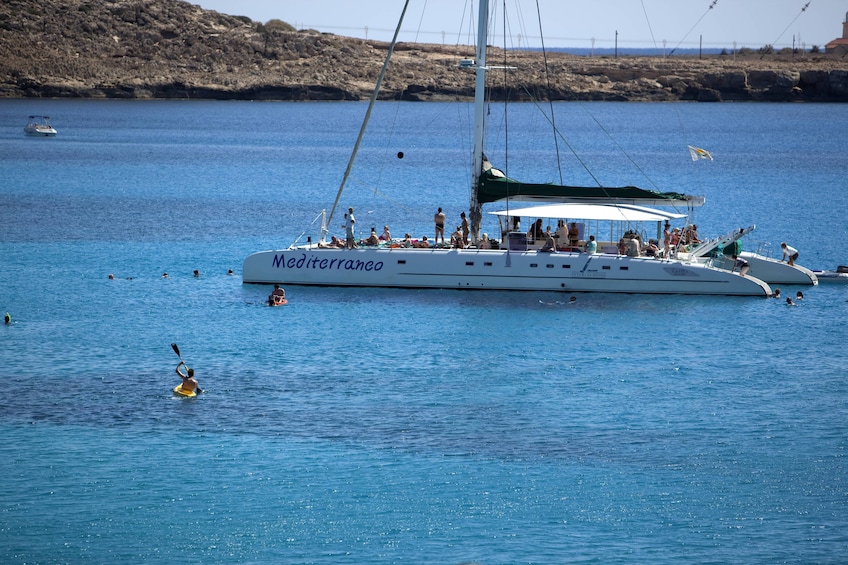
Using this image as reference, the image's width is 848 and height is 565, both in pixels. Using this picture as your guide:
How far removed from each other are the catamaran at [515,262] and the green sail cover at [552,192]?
0.15 ft

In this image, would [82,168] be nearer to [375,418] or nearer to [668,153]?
[668,153]

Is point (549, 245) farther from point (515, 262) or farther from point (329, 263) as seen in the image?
point (329, 263)

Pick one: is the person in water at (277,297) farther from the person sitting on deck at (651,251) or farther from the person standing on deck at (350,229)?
the person sitting on deck at (651,251)

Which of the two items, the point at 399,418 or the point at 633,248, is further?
the point at 633,248

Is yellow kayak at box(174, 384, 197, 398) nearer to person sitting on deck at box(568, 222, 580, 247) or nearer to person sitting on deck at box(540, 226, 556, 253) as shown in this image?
person sitting on deck at box(540, 226, 556, 253)

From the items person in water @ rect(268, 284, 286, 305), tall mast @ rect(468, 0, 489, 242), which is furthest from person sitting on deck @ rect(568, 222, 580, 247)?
person in water @ rect(268, 284, 286, 305)

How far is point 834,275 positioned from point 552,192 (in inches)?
565

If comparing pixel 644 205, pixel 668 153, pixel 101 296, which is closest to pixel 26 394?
pixel 101 296

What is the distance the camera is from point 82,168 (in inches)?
4528

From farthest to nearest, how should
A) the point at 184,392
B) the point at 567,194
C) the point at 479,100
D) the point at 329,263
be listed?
the point at 567,194 → the point at 479,100 → the point at 329,263 → the point at 184,392

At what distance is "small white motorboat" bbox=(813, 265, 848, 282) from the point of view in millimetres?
56250

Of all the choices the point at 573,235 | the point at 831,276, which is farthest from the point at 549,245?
the point at 831,276

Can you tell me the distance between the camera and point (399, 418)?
3544 centimetres

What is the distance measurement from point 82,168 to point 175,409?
3324 inches
